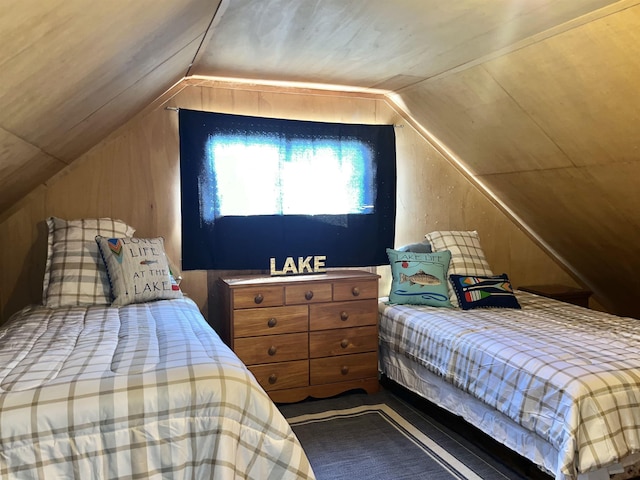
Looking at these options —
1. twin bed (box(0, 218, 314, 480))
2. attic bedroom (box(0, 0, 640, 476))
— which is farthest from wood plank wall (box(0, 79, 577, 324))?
twin bed (box(0, 218, 314, 480))

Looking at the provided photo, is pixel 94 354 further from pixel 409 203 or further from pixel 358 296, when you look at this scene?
pixel 409 203

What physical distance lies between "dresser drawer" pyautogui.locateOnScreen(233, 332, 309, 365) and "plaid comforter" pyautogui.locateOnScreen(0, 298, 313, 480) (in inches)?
49.8

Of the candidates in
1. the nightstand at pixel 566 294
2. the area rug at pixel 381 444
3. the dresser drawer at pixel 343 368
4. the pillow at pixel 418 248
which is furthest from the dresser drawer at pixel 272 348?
the nightstand at pixel 566 294

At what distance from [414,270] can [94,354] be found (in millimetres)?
2092

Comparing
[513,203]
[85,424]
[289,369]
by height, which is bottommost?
[289,369]

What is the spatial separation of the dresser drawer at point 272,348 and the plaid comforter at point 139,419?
126 cm

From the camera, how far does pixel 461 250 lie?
339 cm

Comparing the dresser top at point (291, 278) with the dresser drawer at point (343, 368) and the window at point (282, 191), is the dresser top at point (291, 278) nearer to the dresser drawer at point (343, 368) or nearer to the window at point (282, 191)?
the window at point (282, 191)

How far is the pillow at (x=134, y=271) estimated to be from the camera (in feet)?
8.11

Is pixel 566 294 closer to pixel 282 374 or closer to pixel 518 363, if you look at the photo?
pixel 518 363

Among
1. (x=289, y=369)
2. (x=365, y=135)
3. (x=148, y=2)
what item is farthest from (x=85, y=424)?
(x=365, y=135)

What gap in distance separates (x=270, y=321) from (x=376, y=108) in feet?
5.69

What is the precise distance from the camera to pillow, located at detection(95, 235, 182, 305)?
2.47 metres

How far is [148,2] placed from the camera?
4.58 feet
